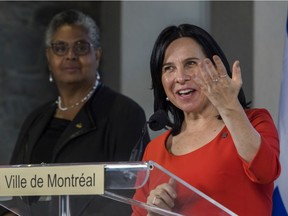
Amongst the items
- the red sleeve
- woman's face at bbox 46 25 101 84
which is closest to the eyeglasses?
woman's face at bbox 46 25 101 84

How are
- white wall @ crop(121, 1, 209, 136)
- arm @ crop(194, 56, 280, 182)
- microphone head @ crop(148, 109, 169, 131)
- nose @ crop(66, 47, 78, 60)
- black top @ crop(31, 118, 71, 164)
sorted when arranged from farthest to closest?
white wall @ crop(121, 1, 209, 136), nose @ crop(66, 47, 78, 60), black top @ crop(31, 118, 71, 164), microphone head @ crop(148, 109, 169, 131), arm @ crop(194, 56, 280, 182)

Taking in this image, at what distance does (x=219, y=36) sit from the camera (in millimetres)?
3998

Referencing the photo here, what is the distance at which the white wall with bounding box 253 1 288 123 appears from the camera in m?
3.65

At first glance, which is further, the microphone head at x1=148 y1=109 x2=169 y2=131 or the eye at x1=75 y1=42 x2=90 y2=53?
the eye at x1=75 y1=42 x2=90 y2=53

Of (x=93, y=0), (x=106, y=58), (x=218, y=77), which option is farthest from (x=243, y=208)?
(x=93, y=0)

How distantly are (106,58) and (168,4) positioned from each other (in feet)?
1.58

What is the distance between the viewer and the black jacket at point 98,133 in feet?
10.4

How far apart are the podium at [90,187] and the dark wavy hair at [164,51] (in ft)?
1.99

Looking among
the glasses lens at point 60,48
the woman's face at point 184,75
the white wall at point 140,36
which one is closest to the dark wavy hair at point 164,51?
the woman's face at point 184,75

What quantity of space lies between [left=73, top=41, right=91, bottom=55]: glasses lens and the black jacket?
16 centimetres

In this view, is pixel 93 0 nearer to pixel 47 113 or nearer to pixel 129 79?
pixel 129 79

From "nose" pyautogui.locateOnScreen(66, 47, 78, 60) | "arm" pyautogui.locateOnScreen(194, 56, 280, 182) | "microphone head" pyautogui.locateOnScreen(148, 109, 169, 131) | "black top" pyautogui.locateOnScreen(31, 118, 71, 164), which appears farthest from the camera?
"nose" pyautogui.locateOnScreen(66, 47, 78, 60)

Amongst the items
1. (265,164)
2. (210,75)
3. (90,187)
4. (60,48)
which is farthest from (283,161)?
(90,187)

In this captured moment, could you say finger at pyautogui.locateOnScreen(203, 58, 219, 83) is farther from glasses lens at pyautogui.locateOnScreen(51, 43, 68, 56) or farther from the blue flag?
glasses lens at pyautogui.locateOnScreen(51, 43, 68, 56)
